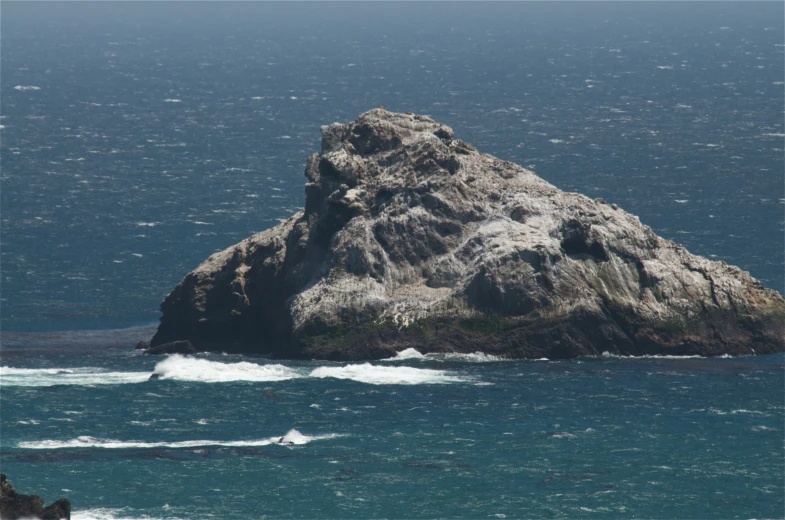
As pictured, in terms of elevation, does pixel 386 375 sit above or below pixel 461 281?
below

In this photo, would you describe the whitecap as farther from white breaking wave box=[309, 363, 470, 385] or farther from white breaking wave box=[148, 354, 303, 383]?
white breaking wave box=[148, 354, 303, 383]

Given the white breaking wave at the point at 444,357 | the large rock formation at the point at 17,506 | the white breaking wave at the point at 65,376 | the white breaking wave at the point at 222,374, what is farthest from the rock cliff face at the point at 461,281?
the large rock formation at the point at 17,506

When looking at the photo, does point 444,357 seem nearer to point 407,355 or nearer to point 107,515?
point 407,355

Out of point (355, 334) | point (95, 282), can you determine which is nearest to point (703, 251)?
point (355, 334)

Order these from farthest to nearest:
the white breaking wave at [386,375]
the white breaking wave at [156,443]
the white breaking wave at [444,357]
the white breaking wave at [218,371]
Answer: the white breaking wave at [444,357] < the white breaking wave at [218,371] < the white breaking wave at [386,375] < the white breaking wave at [156,443]

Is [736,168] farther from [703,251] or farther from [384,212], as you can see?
[384,212]

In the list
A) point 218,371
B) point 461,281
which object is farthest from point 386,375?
point 218,371

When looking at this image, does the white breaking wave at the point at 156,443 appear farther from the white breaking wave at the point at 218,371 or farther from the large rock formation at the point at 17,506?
the large rock formation at the point at 17,506
